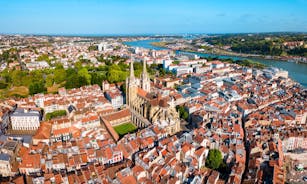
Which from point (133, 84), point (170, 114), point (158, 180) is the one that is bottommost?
point (158, 180)

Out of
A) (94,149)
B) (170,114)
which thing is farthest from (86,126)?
(170,114)

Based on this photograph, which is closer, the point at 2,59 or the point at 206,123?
the point at 206,123

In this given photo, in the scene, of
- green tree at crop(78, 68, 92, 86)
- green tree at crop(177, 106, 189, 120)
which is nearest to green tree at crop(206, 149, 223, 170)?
green tree at crop(177, 106, 189, 120)

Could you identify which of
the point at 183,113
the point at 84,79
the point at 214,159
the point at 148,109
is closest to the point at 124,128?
the point at 148,109

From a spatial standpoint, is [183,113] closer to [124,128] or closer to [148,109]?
[148,109]

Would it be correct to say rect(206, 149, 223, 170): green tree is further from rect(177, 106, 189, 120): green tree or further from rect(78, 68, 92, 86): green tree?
rect(78, 68, 92, 86): green tree

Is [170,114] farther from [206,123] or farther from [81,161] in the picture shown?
[81,161]
